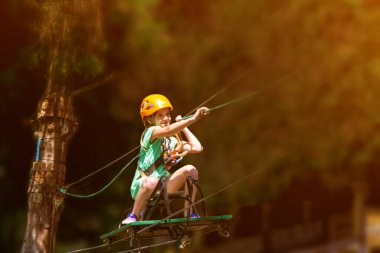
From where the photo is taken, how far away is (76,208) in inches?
840

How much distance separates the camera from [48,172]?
11789 mm

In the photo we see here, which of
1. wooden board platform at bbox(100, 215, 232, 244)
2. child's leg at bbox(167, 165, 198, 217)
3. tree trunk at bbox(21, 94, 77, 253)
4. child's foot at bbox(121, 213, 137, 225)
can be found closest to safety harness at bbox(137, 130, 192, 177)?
child's leg at bbox(167, 165, 198, 217)

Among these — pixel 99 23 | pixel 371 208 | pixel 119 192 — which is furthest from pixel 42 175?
pixel 371 208

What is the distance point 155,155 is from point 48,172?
2462 mm

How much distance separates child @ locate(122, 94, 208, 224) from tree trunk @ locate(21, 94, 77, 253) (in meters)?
2.20

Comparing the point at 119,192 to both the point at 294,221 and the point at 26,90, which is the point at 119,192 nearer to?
the point at 26,90

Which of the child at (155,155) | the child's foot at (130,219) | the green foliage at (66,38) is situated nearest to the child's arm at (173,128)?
the child at (155,155)

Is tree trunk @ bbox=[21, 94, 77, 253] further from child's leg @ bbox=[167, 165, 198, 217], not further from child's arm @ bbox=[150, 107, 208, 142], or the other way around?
child's leg @ bbox=[167, 165, 198, 217]

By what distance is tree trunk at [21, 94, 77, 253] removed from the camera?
11.7m

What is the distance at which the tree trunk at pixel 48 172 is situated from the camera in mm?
11680

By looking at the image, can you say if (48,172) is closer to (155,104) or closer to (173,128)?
(155,104)

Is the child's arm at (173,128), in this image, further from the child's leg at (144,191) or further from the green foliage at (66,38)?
the green foliage at (66,38)

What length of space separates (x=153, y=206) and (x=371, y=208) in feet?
55.4

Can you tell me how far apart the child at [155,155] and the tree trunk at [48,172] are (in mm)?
2199
